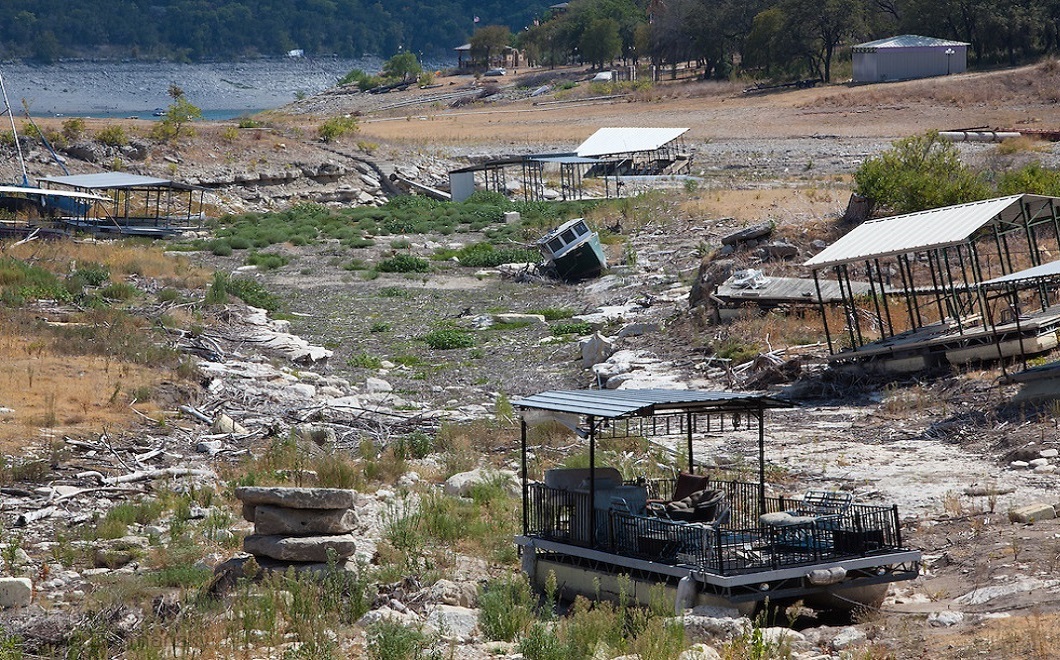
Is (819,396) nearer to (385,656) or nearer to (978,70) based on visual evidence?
(385,656)

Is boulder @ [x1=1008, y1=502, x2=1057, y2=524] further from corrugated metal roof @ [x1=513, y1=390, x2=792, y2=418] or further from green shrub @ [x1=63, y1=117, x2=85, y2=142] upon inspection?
green shrub @ [x1=63, y1=117, x2=85, y2=142]

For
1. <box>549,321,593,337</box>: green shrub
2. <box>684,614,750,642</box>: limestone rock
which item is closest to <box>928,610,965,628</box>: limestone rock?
<box>684,614,750,642</box>: limestone rock

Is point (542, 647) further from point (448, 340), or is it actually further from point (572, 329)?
point (572, 329)

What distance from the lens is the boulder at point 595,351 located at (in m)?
24.8

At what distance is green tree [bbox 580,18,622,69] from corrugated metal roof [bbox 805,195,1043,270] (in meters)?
110

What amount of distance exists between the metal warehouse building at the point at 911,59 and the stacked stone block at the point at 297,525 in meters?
75.2

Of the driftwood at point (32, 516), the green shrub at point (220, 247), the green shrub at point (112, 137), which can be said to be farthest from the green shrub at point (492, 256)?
the driftwood at point (32, 516)

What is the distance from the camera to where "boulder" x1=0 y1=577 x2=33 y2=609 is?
11.8m


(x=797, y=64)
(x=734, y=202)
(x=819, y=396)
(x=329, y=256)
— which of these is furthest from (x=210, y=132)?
(x=797, y=64)

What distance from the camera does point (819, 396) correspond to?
2120 centimetres

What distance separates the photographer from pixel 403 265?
124ft

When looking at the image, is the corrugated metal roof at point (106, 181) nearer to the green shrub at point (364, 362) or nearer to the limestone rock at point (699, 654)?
the green shrub at point (364, 362)

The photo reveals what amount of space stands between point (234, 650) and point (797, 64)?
89.0 meters

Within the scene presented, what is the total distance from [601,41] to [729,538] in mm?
121783
